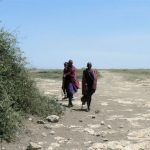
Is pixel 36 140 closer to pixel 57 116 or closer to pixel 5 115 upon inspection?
pixel 5 115

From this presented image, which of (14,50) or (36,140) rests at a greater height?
(14,50)

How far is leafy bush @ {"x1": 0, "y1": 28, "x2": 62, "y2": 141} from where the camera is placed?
12.5 m

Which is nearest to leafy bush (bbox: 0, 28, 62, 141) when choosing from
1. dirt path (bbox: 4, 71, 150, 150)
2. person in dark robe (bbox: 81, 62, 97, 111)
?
dirt path (bbox: 4, 71, 150, 150)

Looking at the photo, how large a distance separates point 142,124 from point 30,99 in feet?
11.8

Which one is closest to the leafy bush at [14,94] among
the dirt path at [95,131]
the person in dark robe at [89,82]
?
the dirt path at [95,131]

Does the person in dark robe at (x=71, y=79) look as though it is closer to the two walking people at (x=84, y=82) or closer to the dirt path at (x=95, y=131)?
the two walking people at (x=84, y=82)

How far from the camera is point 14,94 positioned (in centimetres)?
1450

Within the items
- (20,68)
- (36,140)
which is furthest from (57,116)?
(36,140)

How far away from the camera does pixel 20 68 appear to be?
1522cm

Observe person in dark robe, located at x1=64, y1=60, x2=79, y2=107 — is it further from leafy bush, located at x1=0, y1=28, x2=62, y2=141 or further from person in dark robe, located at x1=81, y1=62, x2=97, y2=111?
leafy bush, located at x1=0, y1=28, x2=62, y2=141

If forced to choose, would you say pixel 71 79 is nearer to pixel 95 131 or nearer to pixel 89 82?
pixel 89 82

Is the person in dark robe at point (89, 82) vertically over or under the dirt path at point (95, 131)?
over

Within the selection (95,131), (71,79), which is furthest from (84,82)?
(95,131)

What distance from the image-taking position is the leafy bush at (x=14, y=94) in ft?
41.2
